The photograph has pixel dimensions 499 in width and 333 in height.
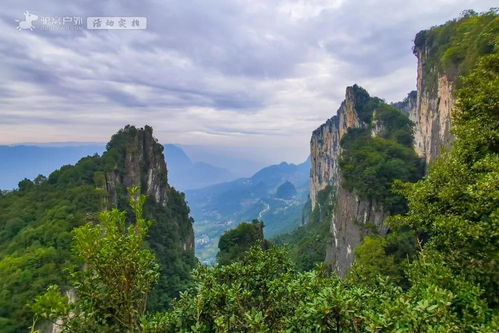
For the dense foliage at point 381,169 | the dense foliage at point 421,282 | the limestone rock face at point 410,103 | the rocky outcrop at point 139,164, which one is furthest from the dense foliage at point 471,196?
→ the limestone rock face at point 410,103

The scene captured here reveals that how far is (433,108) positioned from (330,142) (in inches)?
2434

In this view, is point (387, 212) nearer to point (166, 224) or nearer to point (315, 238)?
point (315, 238)

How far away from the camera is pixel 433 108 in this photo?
35562 millimetres

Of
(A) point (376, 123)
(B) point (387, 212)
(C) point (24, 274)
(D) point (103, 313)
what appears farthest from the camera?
(A) point (376, 123)

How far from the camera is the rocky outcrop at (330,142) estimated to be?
234ft

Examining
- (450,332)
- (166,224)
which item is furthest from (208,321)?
(166,224)

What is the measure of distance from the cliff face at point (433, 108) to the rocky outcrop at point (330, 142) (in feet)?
78.5

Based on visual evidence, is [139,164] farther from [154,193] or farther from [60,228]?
[60,228]

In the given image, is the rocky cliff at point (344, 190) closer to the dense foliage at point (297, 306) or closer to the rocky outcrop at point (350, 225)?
the rocky outcrop at point (350, 225)

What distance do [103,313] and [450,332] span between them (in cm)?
526

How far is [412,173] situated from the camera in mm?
37125

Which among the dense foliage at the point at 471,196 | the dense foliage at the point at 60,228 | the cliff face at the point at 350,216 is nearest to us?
the dense foliage at the point at 471,196

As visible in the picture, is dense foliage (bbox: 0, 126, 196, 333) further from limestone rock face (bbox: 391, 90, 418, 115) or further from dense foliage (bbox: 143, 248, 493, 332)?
limestone rock face (bbox: 391, 90, 418, 115)

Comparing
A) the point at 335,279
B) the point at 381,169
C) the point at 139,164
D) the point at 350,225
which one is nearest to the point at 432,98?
the point at 381,169
